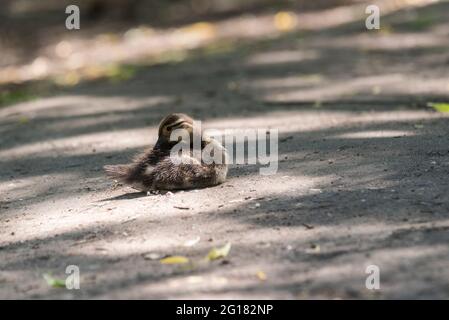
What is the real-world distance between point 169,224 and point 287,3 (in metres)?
15.8

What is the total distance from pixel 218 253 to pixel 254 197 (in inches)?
53.6

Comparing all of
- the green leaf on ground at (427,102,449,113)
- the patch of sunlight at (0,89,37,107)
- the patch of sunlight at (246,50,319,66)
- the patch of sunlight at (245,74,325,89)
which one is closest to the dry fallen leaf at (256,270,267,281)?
the green leaf on ground at (427,102,449,113)

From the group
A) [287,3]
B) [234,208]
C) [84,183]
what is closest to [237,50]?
[287,3]

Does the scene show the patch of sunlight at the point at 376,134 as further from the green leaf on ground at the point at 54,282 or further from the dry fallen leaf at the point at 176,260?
the green leaf on ground at the point at 54,282

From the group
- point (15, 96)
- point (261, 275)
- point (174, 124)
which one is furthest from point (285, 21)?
point (261, 275)

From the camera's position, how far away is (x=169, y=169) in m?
7.23

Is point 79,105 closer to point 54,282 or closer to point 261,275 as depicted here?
point 54,282

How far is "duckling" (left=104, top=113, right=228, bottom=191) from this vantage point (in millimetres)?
7234

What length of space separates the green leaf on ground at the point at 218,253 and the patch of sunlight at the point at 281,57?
29.5 ft

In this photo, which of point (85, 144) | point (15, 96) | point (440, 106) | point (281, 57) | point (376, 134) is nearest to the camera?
point (376, 134)

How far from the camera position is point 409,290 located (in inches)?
195

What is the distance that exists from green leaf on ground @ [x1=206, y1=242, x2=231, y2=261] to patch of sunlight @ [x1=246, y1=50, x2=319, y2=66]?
29.5ft

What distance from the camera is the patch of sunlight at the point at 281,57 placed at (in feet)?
47.7
